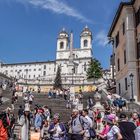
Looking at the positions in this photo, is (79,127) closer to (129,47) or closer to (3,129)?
(3,129)

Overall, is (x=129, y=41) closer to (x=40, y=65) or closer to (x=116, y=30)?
(x=116, y=30)

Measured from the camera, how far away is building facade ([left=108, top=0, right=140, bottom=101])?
108 feet

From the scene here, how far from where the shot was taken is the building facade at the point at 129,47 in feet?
108

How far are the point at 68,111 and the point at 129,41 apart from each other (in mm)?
10279

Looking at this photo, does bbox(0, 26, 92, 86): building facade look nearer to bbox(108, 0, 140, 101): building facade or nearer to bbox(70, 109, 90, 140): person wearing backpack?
bbox(108, 0, 140, 101): building facade

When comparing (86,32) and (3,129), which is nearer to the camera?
(3,129)

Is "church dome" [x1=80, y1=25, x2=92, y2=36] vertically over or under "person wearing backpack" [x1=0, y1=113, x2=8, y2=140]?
over

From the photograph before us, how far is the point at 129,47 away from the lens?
110 ft

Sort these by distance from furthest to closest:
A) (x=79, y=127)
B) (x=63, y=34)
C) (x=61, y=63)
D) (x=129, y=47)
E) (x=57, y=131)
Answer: (x=63, y=34) → (x=61, y=63) → (x=129, y=47) → (x=79, y=127) → (x=57, y=131)

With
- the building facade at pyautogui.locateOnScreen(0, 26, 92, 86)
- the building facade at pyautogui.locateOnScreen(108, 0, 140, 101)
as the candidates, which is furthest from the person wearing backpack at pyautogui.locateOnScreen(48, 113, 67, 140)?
the building facade at pyautogui.locateOnScreen(0, 26, 92, 86)

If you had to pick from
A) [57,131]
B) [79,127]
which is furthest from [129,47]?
[57,131]

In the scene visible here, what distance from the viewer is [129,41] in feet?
111

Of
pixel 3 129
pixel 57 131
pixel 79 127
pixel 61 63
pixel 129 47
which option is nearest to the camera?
pixel 3 129

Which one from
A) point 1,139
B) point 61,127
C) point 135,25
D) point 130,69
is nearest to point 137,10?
point 135,25
